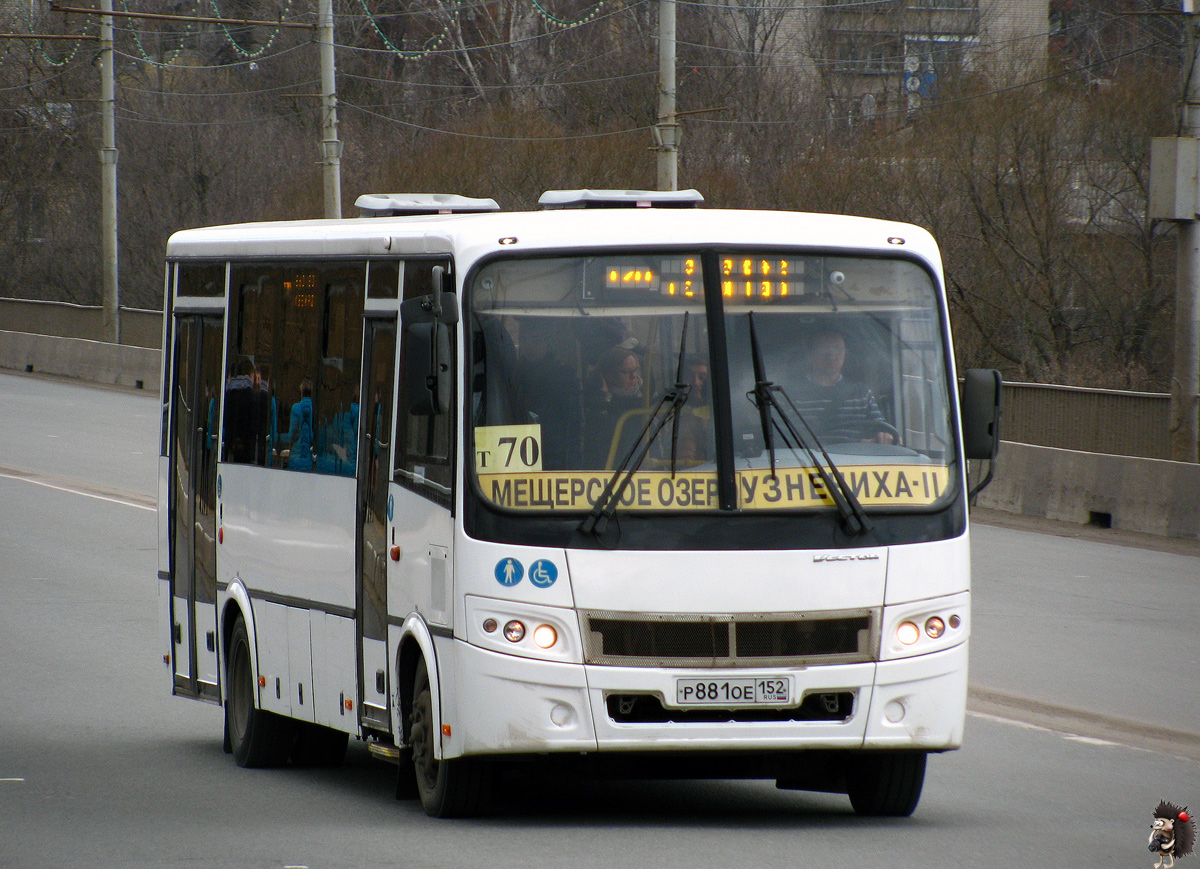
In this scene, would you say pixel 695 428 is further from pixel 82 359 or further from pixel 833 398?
pixel 82 359

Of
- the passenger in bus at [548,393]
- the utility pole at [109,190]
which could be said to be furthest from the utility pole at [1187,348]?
the utility pole at [109,190]

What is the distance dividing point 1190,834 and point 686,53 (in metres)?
54.3

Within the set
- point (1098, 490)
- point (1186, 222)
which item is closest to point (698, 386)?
point (1098, 490)

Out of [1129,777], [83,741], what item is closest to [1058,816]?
[1129,777]

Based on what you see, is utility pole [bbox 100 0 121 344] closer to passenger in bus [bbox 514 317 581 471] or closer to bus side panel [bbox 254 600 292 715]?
bus side panel [bbox 254 600 292 715]

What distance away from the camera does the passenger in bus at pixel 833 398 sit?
25.8ft

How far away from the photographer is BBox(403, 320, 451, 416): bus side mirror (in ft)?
24.9

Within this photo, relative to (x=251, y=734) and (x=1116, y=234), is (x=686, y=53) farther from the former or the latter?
(x=251, y=734)

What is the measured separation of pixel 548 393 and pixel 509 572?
2.40 feet

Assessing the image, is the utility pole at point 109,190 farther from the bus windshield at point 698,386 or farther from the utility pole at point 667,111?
the bus windshield at point 698,386

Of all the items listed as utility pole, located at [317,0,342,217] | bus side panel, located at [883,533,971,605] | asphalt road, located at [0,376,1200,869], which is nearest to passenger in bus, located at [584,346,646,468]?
bus side panel, located at [883,533,971,605]

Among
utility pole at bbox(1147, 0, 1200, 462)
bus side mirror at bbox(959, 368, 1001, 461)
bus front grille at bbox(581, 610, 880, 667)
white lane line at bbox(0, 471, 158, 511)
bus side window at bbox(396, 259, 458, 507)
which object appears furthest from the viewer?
white lane line at bbox(0, 471, 158, 511)

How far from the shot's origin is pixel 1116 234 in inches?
1374

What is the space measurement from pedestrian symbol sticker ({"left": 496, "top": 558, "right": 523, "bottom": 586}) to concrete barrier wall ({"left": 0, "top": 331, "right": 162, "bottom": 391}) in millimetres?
31978
